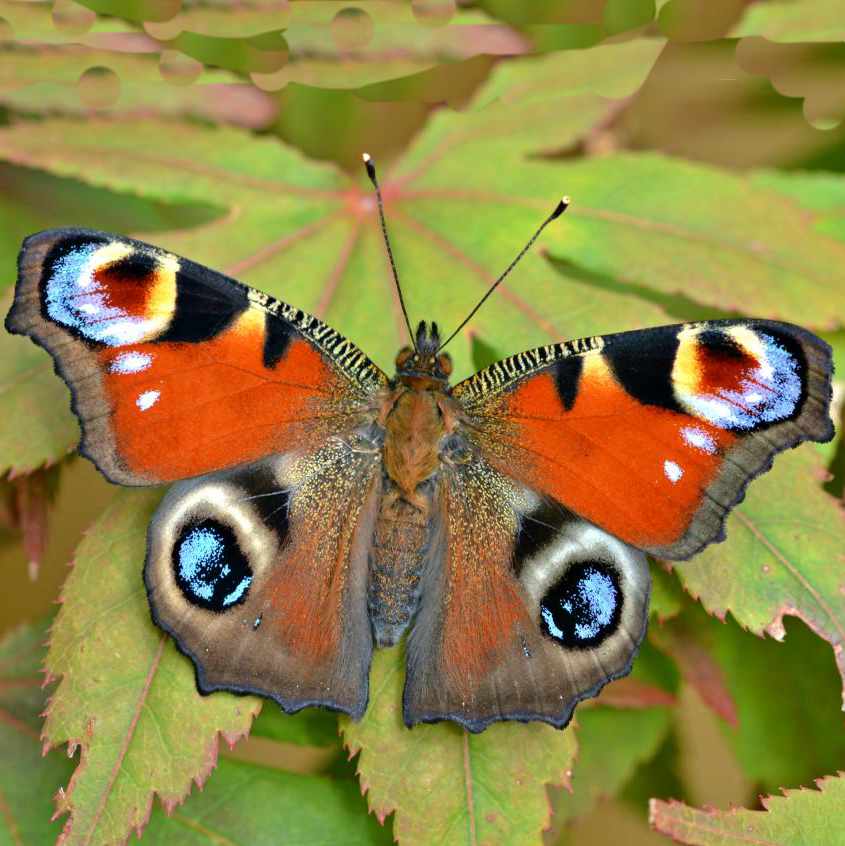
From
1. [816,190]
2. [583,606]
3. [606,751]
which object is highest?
[816,190]

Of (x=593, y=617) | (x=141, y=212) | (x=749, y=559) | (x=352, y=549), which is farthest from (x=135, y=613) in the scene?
(x=141, y=212)

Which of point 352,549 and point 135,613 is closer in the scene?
point 135,613

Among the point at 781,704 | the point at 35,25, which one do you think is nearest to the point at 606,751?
the point at 781,704

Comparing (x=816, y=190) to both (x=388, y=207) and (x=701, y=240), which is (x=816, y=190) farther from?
(x=388, y=207)

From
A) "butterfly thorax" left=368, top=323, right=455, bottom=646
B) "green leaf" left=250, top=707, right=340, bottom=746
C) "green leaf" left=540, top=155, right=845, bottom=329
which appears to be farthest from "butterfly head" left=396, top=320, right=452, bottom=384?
"green leaf" left=250, top=707, right=340, bottom=746

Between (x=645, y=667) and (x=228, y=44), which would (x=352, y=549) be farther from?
(x=228, y=44)

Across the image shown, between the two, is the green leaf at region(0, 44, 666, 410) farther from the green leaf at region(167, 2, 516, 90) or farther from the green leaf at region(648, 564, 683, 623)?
the green leaf at region(648, 564, 683, 623)

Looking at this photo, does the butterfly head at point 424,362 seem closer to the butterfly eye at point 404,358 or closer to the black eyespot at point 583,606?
the butterfly eye at point 404,358
